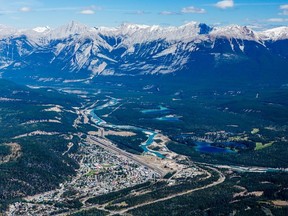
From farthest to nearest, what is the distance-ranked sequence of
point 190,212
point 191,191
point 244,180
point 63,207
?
1. point 244,180
2. point 191,191
3. point 63,207
4. point 190,212

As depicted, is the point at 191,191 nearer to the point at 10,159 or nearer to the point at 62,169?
the point at 62,169

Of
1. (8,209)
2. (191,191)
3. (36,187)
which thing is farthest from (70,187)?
(191,191)

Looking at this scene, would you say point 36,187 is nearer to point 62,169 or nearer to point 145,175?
point 62,169

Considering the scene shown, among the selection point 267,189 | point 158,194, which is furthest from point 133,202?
point 267,189

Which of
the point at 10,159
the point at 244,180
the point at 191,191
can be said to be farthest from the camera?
the point at 10,159

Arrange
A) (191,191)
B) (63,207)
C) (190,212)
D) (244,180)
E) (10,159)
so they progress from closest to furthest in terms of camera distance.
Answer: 1. (190,212)
2. (63,207)
3. (191,191)
4. (244,180)
5. (10,159)

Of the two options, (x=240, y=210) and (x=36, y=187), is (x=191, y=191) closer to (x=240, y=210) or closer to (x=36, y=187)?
(x=240, y=210)

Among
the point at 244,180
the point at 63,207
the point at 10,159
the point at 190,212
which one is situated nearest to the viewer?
the point at 190,212

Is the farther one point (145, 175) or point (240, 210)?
point (145, 175)

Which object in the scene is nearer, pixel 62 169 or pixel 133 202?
pixel 133 202
